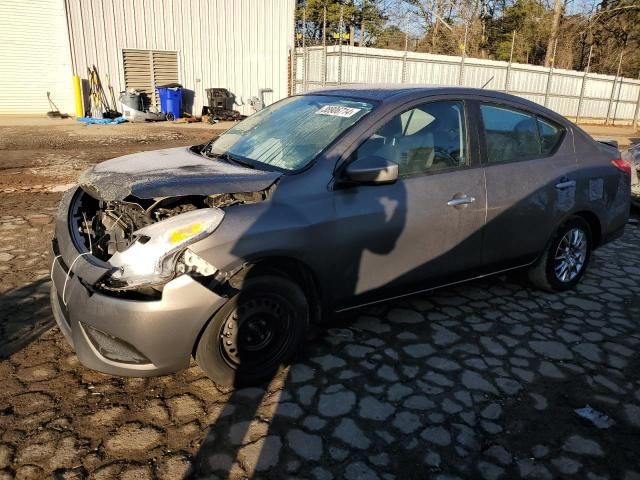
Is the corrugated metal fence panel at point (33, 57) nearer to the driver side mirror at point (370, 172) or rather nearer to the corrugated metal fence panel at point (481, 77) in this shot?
the corrugated metal fence panel at point (481, 77)

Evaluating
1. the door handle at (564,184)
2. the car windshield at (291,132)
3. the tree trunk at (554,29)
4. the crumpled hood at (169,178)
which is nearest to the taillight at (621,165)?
the door handle at (564,184)

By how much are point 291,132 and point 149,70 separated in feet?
53.4

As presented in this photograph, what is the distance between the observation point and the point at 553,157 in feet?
13.1

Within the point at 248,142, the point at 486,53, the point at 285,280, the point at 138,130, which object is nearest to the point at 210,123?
the point at 138,130

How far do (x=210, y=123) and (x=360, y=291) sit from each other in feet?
52.2

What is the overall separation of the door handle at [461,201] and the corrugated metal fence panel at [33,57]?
1651 cm

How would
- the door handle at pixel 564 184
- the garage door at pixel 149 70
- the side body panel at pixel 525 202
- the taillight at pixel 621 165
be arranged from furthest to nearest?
the garage door at pixel 149 70
the taillight at pixel 621 165
the door handle at pixel 564 184
the side body panel at pixel 525 202

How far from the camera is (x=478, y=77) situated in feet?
70.5

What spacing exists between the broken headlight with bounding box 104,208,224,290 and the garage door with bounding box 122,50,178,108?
16794mm

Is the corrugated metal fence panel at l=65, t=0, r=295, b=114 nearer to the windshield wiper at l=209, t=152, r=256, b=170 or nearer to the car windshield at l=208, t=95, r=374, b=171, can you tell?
the car windshield at l=208, t=95, r=374, b=171

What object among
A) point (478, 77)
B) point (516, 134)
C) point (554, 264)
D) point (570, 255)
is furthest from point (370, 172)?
point (478, 77)

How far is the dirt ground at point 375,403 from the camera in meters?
2.37

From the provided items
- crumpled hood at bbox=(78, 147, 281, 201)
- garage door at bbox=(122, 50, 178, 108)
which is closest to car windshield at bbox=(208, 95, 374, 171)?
crumpled hood at bbox=(78, 147, 281, 201)

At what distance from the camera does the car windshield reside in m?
3.24
